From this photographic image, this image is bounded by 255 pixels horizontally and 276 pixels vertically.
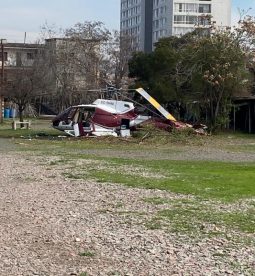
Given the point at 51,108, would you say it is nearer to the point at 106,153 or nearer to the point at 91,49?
the point at 91,49

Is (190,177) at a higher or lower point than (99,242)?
higher

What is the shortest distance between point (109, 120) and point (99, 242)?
25.7 m

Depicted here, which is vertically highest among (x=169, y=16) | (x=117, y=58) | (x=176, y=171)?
A: (x=169, y=16)

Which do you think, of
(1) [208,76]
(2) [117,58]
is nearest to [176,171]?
(1) [208,76]

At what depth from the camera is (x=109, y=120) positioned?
3375 cm

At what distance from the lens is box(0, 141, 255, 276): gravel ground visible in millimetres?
6852

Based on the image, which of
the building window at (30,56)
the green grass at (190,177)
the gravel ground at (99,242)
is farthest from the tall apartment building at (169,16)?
the gravel ground at (99,242)

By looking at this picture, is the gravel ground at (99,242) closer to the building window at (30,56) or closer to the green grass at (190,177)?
the green grass at (190,177)

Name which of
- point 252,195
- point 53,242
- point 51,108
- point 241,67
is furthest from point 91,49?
point 53,242

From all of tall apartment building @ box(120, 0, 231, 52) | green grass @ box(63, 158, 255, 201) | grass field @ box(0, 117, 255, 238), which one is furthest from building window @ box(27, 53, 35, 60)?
green grass @ box(63, 158, 255, 201)

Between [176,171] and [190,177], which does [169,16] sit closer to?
[176,171]

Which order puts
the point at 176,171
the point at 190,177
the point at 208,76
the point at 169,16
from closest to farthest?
the point at 190,177 < the point at 176,171 < the point at 208,76 < the point at 169,16

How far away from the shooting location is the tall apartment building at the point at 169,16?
13525 cm

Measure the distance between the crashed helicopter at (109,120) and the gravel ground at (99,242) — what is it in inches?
824
